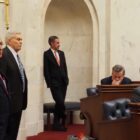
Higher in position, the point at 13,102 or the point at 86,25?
the point at 86,25

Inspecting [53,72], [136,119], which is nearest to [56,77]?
[53,72]

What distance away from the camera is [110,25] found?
385 inches

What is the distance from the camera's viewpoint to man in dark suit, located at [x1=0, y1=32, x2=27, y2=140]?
17.8 ft

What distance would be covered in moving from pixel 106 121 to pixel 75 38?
4.74 meters

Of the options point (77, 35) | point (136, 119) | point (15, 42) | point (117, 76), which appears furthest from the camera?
point (77, 35)

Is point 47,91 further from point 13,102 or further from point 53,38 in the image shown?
point 13,102

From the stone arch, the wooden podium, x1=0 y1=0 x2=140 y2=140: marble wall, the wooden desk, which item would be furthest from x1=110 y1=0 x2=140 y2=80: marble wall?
the wooden desk

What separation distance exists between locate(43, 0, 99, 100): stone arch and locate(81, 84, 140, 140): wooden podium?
3.01 meters

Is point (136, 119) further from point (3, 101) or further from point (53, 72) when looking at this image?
point (53, 72)

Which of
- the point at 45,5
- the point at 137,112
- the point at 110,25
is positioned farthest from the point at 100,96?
the point at 110,25

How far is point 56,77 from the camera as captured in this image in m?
8.45

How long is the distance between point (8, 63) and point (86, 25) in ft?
15.8

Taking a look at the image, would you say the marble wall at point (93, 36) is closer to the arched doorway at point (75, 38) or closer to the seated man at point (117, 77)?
the arched doorway at point (75, 38)

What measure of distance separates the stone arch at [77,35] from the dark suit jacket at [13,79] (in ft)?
Answer: 14.1
